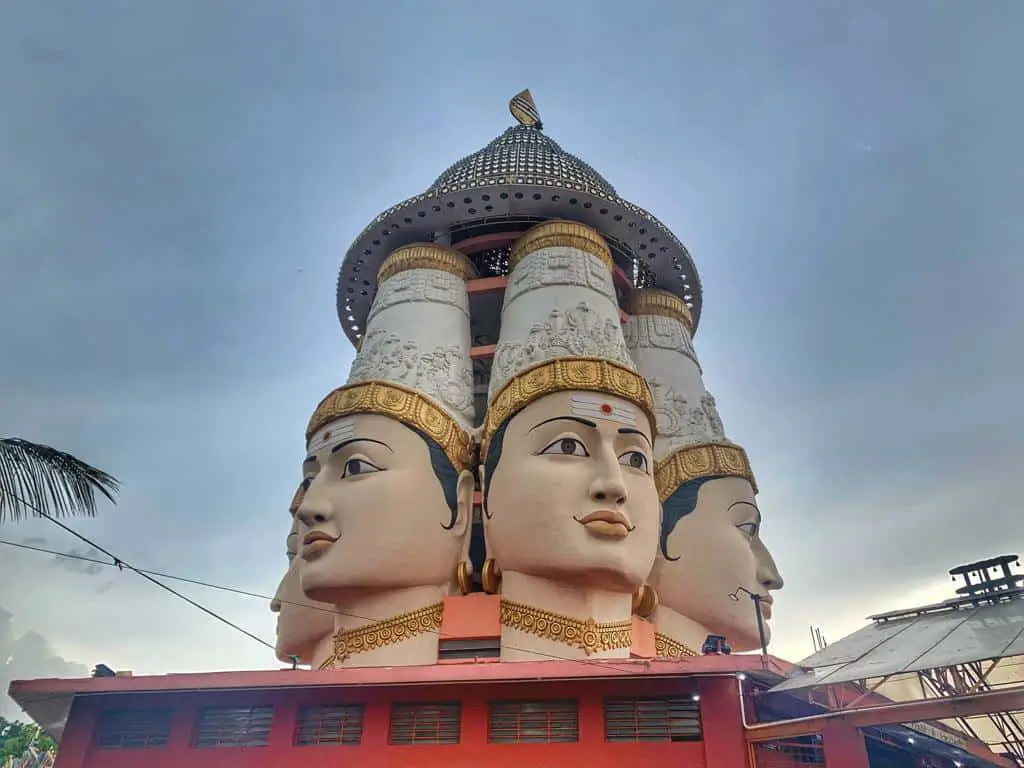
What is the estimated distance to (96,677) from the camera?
479 inches

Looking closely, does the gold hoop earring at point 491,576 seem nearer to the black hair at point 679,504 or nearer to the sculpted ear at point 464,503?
the sculpted ear at point 464,503

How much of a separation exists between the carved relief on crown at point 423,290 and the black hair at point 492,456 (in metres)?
4.93

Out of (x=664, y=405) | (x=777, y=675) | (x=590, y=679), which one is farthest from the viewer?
(x=664, y=405)

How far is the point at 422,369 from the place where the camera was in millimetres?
17500

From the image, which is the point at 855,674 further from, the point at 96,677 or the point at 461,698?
the point at 96,677

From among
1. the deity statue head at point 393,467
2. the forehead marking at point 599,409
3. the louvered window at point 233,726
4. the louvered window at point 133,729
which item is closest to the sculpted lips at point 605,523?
the forehead marking at point 599,409

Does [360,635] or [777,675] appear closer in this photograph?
[777,675]

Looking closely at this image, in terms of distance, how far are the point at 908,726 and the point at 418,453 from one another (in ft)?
31.1

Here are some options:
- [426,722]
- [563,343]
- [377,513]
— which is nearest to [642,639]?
[426,722]

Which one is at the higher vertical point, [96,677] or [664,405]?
[664,405]

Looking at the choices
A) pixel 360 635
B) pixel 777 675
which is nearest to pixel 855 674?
pixel 777 675

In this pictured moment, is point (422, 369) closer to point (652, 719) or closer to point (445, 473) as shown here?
point (445, 473)

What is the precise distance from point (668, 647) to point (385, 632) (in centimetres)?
590

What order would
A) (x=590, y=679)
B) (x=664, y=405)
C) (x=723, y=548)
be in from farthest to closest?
(x=664, y=405)
(x=723, y=548)
(x=590, y=679)
